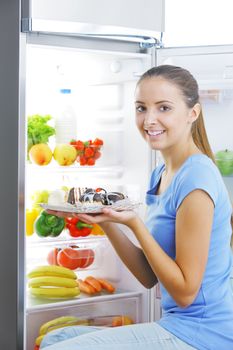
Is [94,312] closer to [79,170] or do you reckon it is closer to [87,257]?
[87,257]

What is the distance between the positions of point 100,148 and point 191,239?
4.25 feet

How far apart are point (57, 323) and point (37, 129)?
781 mm

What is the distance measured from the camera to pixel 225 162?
269 centimetres

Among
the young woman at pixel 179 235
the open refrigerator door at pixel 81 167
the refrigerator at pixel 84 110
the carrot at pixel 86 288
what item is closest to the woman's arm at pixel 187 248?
the young woman at pixel 179 235

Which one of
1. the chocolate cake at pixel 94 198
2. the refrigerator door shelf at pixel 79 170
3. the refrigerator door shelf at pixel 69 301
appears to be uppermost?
the refrigerator door shelf at pixel 79 170

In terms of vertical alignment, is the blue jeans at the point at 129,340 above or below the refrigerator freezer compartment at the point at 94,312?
above

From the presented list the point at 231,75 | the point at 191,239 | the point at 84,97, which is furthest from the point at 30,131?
the point at 191,239

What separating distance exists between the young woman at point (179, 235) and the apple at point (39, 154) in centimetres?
80

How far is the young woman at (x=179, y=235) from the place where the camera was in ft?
5.75

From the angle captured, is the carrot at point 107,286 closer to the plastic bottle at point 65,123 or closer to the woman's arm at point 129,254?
the plastic bottle at point 65,123

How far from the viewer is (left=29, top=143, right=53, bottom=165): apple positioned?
107 inches

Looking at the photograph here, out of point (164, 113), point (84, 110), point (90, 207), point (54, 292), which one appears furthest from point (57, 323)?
point (164, 113)

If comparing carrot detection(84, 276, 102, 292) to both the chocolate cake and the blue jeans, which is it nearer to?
the chocolate cake

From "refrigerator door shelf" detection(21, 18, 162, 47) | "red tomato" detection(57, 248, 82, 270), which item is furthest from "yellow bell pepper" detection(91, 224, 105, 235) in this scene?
"refrigerator door shelf" detection(21, 18, 162, 47)
